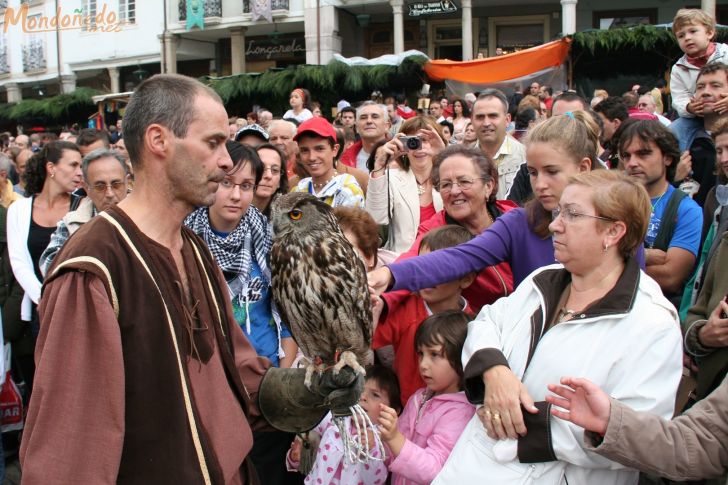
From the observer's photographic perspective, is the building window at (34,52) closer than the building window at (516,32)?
No

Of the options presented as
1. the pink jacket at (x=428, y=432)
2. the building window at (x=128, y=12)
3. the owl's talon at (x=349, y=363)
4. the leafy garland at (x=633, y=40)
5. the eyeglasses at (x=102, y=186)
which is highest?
the building window at (x=128, y=12)

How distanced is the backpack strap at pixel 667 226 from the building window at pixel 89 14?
3230 cm

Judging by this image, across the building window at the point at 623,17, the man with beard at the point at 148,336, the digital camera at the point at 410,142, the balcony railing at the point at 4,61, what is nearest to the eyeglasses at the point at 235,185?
the man with beard at the point at 148,336

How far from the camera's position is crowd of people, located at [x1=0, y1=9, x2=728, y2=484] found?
1791 mm

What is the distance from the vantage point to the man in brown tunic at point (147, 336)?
5.52 ft

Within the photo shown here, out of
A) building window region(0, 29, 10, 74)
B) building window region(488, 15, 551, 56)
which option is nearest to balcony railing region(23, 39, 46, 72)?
building window region(0, 29, 10, 74)

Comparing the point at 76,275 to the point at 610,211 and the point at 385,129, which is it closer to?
the point at 610,211

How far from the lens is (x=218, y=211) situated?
11.3ft

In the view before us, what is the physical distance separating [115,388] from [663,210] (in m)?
3.21

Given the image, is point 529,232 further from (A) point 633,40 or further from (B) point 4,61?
(B) point 4,61

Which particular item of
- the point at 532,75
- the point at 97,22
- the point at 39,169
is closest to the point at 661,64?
the point at 532,75

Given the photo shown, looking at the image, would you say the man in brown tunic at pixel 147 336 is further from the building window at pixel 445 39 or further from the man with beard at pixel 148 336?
the building window at pixel 445 39

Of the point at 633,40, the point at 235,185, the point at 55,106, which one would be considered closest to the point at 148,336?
the point at 235,185

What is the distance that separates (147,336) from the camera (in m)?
1.83
